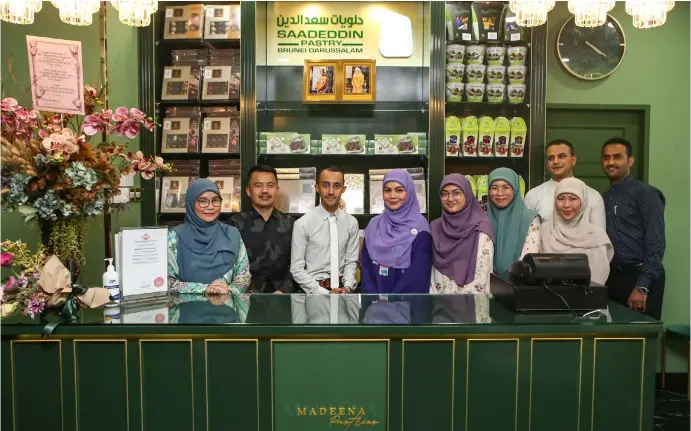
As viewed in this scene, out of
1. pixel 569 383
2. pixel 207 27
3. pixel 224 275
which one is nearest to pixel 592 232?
pixel 569 383

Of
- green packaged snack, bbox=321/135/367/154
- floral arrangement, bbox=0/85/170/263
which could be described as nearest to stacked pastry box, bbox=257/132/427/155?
green packaged snack, bbox=321/135/367/154

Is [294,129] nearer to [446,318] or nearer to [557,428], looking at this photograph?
[446,318]

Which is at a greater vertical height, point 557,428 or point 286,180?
point 286,180

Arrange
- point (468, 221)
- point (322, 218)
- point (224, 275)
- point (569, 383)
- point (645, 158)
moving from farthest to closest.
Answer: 1. point (645, 158)
2. point (322, 218)
3. point (468, 221)
4. point (224, 275)
5. point (569, 383)

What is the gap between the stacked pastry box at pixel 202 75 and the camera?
3793 millimetres

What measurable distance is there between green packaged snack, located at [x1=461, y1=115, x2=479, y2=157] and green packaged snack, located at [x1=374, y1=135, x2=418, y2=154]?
1.11 feet

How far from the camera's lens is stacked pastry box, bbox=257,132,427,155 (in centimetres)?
380

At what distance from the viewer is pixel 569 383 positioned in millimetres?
1903

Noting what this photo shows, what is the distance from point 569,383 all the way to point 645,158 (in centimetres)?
278

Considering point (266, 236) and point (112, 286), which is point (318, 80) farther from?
point (112, 286)

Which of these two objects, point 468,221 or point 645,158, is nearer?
point 468,221

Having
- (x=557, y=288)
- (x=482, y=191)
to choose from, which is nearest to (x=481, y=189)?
(x=482, y=191)

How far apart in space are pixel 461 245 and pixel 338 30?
2.02m

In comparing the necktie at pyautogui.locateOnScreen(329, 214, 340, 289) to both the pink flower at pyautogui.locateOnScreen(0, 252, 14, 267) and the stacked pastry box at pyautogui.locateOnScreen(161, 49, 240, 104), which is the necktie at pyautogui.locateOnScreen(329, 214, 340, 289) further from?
the pink flower at pyautogui.locateOnScreen(0, 252, 14, 267)
